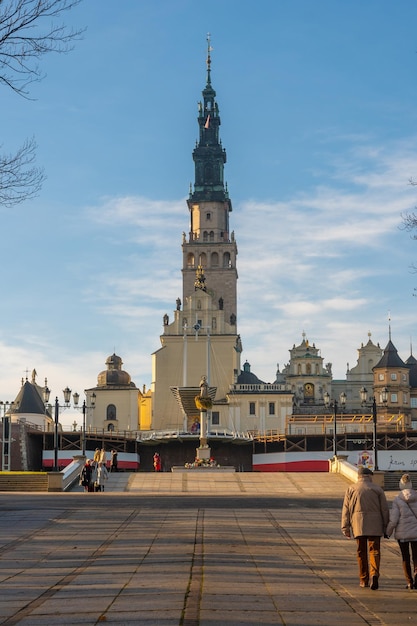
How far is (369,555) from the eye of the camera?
13.4 m

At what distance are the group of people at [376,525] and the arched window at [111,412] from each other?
93257 mm

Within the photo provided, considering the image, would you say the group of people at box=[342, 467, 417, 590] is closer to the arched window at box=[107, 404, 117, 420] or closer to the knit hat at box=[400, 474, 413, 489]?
the knit hat at box=[400, 474, 413, 489]

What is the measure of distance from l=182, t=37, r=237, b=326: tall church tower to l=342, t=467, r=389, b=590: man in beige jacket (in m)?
103

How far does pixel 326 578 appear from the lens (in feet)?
47.1

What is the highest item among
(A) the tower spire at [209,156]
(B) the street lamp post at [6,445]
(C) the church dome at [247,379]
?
(A) the tower spire at [209,156]

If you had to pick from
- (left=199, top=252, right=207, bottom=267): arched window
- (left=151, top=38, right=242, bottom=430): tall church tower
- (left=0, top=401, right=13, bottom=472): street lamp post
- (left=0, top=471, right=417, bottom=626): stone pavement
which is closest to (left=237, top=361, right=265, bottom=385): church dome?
(left=151, top=38, right=242, bottom=430): tall church tower

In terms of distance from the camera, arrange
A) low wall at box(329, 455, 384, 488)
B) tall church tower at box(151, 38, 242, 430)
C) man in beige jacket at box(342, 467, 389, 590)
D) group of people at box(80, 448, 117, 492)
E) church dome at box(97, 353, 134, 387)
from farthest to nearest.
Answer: church dome at box(97, 353, 134, 387)
tall church tower at box(151, 38, 242, 430)
low wall at box(329, 455, 384, 488)
group of people at box(80, 448, 117, 492)
man in beige jacket at box(342, 467, 389, 590)

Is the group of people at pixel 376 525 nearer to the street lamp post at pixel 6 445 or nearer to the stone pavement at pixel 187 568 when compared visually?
the stone pavement at pixel 187 568

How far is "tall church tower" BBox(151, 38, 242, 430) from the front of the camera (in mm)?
104688

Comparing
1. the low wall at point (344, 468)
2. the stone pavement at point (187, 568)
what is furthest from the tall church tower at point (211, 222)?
the stone pavement at point (187, 568)

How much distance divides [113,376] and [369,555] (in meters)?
98.7

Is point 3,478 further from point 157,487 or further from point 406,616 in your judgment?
point 406,616

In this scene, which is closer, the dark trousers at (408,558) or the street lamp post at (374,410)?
the dark trousers at (408,558)

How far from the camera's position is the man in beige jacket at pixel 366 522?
13375 millimetres
